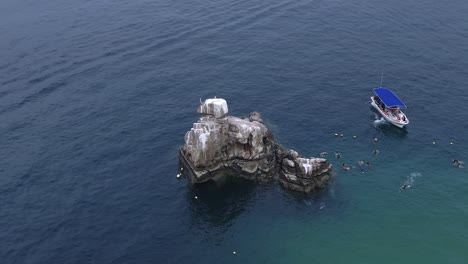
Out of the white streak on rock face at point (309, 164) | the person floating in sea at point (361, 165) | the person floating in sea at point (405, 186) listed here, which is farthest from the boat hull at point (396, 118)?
the white streak on rock face at point (309, 164)

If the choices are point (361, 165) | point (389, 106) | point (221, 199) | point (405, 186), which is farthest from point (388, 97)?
point (221, 199)

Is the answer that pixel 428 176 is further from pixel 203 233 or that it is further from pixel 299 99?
pixel 203 233

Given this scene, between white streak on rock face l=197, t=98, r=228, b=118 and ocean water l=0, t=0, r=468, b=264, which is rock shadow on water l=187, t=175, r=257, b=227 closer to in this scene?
ocean water l=0, t=0, r=468, b=264

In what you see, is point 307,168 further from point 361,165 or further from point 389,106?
point 389,106

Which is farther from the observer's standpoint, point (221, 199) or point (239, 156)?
point (239, 156)

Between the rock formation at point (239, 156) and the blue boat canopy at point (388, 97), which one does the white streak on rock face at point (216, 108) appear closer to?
the rock formation at point (239, 156)
